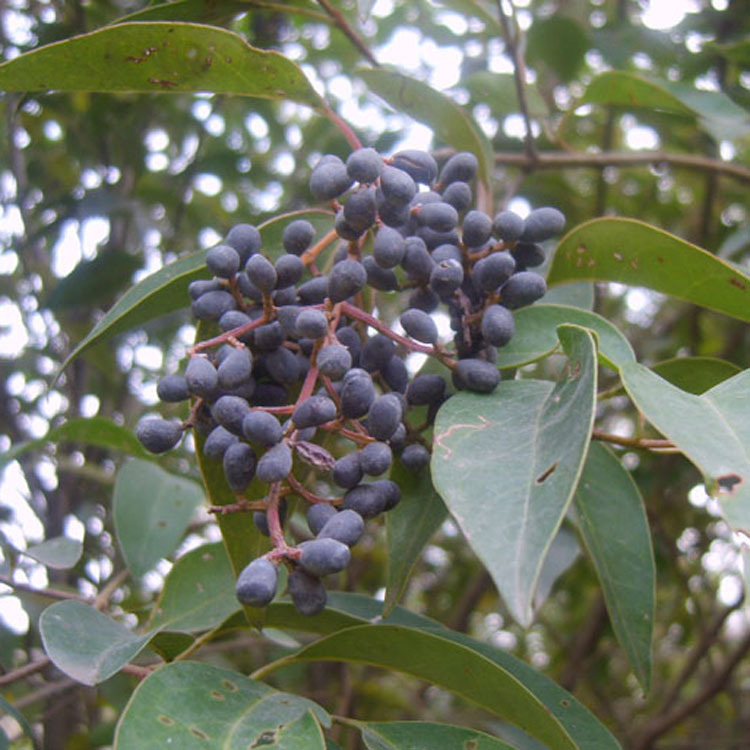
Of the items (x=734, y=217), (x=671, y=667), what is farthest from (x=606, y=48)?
(x=671, y=667)

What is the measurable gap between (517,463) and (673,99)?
953mm

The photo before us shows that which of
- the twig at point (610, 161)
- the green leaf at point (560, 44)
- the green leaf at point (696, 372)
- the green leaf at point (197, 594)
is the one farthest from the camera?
the green leaf at point (560, 44)

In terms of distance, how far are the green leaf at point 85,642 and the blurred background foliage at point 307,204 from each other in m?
0.55

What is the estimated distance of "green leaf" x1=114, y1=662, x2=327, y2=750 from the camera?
0.60 meters

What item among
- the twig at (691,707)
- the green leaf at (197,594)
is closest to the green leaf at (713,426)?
the green leaf at (197,594)

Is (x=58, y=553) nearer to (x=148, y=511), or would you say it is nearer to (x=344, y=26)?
(x=148, y=511)

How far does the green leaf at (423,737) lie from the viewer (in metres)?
0.73

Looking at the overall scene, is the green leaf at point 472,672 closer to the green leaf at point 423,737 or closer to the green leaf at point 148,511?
the green leaf at point 423,737

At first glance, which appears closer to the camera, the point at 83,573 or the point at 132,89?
the point at 132,89

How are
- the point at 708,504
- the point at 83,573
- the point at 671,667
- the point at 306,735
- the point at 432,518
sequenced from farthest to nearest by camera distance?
1. the point at 671,667
2. the point at 708,504
3. the point at 83,573
4. the point at 432,518
5. the point at 306,735

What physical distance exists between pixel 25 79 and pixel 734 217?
2134mm

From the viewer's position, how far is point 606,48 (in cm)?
183

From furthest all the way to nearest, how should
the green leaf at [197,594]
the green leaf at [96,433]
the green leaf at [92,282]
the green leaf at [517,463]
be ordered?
the green leaf at [92,282], the green leaf at [96,433], the green leaf at [197,594], the green leaf at [517,463]

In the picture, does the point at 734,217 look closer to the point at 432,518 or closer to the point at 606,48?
the point at 606,48
